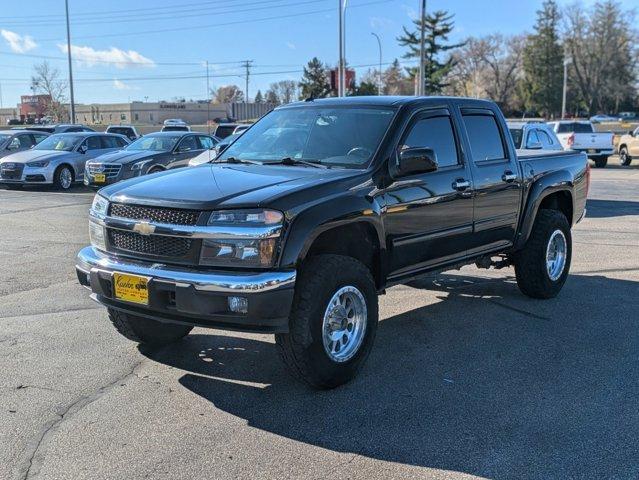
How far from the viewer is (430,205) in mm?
5242

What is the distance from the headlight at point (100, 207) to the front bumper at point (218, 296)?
631 mm

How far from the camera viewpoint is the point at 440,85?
80.2 metres

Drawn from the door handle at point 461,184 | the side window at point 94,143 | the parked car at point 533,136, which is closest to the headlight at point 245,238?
the door handle at point 461,184

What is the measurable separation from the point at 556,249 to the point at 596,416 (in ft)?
11.1

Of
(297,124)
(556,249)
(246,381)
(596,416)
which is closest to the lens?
(596,416)

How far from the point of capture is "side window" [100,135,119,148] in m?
20.5

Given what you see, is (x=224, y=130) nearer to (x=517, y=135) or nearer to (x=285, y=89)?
(x=517, y=135)

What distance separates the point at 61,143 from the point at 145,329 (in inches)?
651

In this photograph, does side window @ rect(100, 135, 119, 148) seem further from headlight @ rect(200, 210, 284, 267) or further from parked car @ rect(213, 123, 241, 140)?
headlight @ rect(200, 210, 284, 267)

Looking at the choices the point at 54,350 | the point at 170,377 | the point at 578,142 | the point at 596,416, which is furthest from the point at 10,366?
the point at 578,142

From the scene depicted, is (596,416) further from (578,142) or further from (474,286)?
(578,142)

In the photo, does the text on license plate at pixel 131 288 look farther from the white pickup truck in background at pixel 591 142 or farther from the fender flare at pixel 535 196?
the white pickup truck in background at pixel 591 142

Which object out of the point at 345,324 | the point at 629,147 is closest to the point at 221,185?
the point at 345,324

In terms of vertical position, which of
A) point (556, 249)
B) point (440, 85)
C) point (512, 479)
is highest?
point (440, 85)
